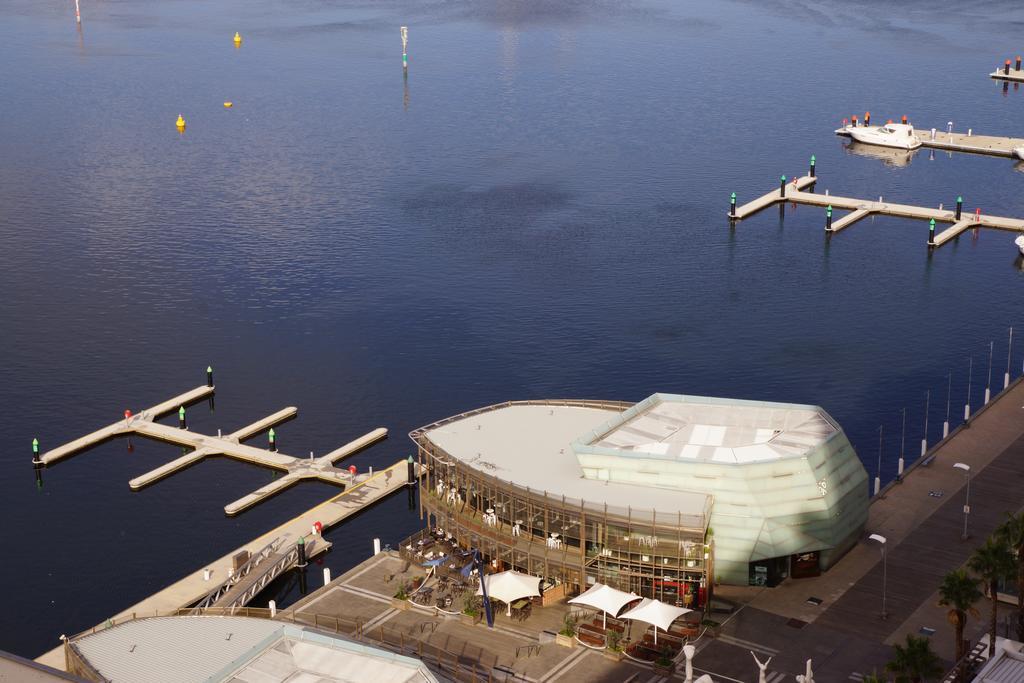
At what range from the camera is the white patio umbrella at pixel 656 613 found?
9312cm

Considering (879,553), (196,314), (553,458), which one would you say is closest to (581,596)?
(553,458)

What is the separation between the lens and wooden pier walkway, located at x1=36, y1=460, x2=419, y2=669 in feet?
359

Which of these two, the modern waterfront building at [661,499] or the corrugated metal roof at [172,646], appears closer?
the corrugated metal roof at [172,646]

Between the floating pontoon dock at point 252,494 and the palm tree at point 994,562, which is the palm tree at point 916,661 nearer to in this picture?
the palm tree at point 994,562

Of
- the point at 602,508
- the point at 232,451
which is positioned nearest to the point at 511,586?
the point at 602,508

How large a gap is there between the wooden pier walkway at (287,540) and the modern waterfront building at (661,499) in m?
15.2

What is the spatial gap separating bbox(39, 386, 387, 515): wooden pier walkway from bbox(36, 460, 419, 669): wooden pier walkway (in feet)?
10.5

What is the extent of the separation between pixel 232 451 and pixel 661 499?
2071 inches

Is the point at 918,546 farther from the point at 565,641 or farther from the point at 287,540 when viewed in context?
the point at 287,540

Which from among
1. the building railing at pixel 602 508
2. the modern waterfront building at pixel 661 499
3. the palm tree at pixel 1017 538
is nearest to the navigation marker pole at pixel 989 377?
the modern waterfront building at pixel 661 499

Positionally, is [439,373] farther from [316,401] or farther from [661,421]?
[661,421]

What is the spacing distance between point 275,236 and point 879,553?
378 ft

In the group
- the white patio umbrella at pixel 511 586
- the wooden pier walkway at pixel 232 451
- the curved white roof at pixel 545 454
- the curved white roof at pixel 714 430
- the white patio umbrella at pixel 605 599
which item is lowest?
the wooden pier walkway at pixel 232 451

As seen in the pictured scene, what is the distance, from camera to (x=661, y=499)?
3959 inches
